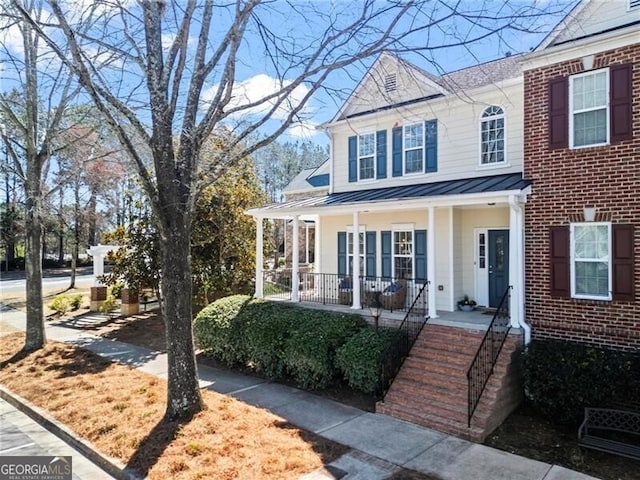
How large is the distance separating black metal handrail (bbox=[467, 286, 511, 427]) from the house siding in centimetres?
401

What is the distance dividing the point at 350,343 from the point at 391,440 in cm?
251

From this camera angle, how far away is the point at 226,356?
37.8 ft

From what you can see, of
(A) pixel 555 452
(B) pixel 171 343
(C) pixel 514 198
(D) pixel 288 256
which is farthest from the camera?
(D) pixel 288 256

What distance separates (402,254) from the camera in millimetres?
13406

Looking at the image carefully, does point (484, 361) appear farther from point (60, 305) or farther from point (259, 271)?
point (60, 305)

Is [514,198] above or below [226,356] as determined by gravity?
above

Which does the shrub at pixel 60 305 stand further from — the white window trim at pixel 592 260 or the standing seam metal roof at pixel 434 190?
the white window trim at pixel 592 260

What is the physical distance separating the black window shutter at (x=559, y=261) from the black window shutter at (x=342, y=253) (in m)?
7.15

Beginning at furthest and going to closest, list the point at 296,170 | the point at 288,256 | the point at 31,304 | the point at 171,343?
the point at 296,170 → the point at 288,256 → the point at 31,304 → the point at 171,343

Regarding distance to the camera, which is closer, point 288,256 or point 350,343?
point 350,343

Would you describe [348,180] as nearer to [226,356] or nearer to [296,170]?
[226,356]

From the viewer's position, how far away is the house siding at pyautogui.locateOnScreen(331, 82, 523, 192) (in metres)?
11.1

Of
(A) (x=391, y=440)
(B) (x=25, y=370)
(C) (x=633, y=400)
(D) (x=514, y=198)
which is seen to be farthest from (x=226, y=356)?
(C) (x=633, y=400)

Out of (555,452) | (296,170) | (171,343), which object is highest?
(296,170)
